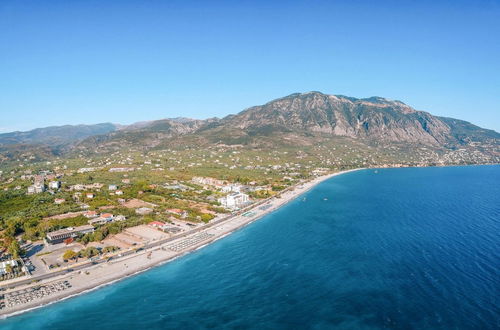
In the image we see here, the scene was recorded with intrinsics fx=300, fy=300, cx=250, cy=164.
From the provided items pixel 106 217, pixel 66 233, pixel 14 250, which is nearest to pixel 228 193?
pixel 106 217

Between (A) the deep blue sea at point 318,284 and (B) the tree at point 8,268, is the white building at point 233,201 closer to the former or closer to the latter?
(A) the deep blue sea at point 318,284

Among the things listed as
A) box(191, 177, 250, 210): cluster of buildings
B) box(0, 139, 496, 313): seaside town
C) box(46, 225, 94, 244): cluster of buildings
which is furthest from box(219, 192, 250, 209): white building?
box(46, 225, 94, 244): cluster of buildings

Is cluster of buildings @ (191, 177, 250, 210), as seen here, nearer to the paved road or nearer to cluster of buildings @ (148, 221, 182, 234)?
the paved road

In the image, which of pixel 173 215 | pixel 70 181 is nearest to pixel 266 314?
pixel 173 215

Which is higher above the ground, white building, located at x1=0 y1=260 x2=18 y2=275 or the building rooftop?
the building rooftop

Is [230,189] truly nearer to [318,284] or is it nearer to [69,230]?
[69,230]
